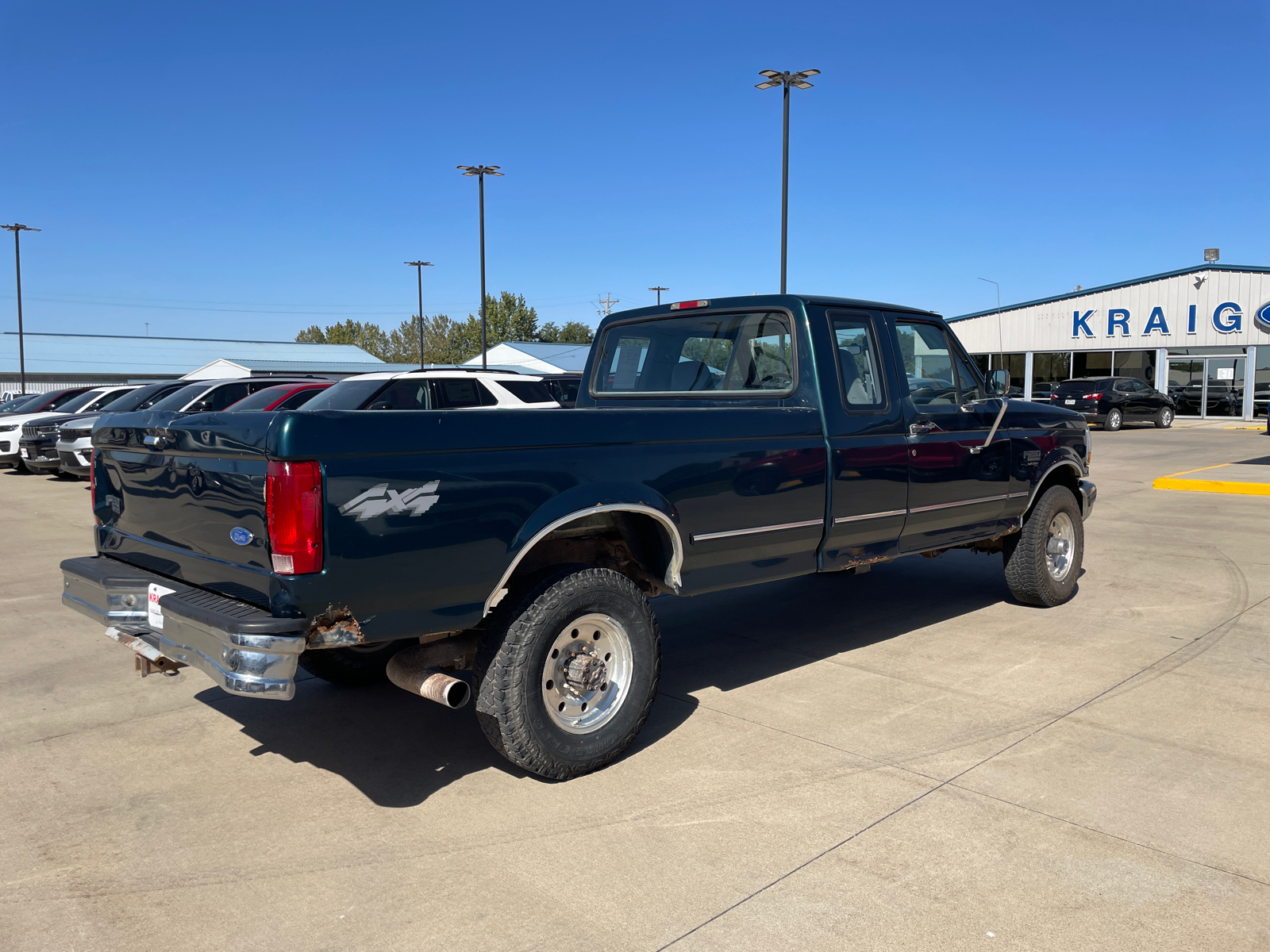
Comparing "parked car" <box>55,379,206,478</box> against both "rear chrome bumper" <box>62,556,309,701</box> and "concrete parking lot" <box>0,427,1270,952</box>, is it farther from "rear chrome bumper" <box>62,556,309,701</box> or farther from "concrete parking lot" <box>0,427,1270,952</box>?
"rear chrome bumper" <box>62,556,309,701</box>

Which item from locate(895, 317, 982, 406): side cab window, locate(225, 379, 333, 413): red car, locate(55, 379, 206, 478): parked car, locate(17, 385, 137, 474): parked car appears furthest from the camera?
locate(17, 385, 137, 474): parked car

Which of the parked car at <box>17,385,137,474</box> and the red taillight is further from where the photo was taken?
the parked car at <box>17,385,137,474</box>

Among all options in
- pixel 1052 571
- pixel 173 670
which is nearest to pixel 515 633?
pixel 173 670

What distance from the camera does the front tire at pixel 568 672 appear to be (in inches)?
148

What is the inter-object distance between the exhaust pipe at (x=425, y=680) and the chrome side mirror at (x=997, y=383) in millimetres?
4027

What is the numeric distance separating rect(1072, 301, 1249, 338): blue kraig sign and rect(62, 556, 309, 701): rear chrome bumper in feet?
119

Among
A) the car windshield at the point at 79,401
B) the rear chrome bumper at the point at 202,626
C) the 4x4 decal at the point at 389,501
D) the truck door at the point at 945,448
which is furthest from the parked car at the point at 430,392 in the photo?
the car windshield at the point at 79,401

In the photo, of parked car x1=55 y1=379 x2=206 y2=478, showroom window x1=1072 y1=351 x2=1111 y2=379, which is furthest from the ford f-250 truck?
showroom window x1=1072 y1=351 x2=1111 y2=379

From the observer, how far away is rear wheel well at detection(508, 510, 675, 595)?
415 cm

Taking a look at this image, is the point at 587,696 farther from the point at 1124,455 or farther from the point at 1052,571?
the point at 1124,455

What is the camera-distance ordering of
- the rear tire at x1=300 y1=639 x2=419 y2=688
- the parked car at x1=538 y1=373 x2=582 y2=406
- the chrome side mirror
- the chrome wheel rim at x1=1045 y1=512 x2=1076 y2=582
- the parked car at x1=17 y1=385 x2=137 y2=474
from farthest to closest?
the parked car at x1=17 y1=385 x2=137 y2=474 < the parked car at x1=538 y1=373 x2=582 y2=406 < the chrome wheel rim at x1=1045 y1=512 x2=1076 y2=582 < the chrome side mirror < the rear tire at x1=300 y1=639 x2=419 y2=688

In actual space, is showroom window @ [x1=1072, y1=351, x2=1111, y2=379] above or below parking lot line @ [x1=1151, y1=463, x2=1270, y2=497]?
above

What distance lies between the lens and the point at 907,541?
5.56 metres

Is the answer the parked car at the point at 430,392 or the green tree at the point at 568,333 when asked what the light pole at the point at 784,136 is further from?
the green tree at the point at 568,333
